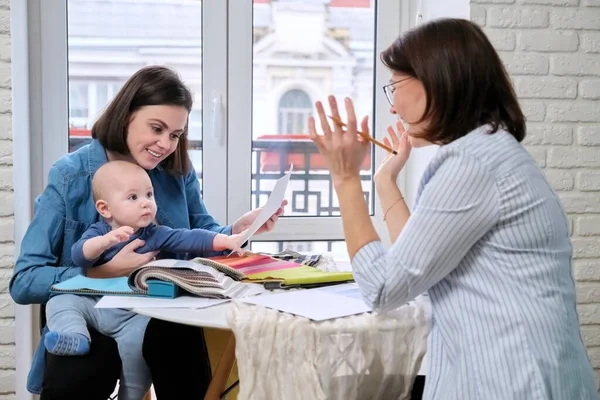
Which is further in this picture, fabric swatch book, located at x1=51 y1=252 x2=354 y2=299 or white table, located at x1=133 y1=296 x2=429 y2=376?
fabric swatch book, located at x1=51 y1=252 x2=354 y2=299

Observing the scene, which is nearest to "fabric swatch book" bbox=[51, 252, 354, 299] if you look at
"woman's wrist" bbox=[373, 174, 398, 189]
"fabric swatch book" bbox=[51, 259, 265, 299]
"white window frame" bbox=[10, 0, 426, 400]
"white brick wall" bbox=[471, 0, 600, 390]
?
"fabric swatch book" bbox=[51, 259, 265, 299]

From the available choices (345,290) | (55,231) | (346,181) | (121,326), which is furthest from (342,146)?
(55,231)

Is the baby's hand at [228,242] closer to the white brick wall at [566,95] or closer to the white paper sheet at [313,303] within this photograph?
the white paper sheet at [313,303]

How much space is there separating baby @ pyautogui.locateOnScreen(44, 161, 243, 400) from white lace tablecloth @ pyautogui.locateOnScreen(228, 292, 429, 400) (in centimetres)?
47

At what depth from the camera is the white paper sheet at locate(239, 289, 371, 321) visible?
1.25 m

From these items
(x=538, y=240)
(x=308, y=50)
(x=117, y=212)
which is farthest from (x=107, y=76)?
(x=538, y=240)

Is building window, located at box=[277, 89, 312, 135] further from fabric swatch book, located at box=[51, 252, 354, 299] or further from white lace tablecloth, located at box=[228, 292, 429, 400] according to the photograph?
white lace tablecloth, located at box=[228, 292, 429, 400]

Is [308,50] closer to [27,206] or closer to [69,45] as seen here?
[69,45]

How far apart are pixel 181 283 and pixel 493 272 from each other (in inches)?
23.9

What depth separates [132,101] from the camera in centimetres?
185

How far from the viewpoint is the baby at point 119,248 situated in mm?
1539

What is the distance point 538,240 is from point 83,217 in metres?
1.13

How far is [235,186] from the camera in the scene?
254cm

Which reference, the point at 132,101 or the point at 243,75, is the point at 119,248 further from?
the point at 243,75
